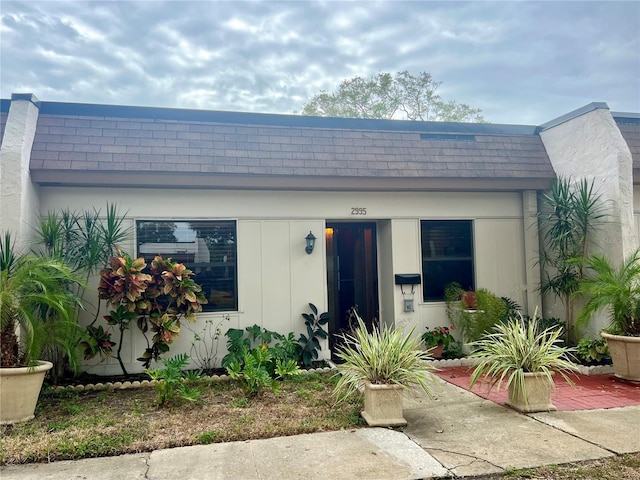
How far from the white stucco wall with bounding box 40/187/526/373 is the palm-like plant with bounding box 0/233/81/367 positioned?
1523 millimetres

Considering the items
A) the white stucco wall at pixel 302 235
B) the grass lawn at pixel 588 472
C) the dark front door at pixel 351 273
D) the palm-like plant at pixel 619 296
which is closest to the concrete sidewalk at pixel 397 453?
the grass lawn at pixel 588 472

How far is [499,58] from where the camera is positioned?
12641 mm

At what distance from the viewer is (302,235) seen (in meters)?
6.68

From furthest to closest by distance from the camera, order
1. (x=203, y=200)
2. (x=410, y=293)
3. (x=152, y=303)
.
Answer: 1. (x=410, y=293)
2. (x=203, y=200)
3. (x=152, y=303)

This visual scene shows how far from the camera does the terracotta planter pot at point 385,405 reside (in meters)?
3.96

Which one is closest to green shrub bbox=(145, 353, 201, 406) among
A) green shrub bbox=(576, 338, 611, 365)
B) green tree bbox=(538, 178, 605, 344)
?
green shrub bbox=(576, 338, 611, 365)

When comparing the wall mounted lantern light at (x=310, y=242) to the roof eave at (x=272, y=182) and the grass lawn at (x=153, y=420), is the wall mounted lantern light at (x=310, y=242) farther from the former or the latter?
the grass lawn at (x=153, y=420)

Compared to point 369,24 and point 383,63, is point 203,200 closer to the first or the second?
point 369,24

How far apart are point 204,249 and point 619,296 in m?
5.66

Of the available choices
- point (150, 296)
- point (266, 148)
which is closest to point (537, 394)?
point (150, 296)

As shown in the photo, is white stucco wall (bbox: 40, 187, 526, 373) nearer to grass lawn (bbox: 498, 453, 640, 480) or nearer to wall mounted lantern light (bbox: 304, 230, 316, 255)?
wall mounted lantern light (bbox: 304, 230, 316, 255)

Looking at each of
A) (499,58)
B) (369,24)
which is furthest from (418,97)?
(369,24)

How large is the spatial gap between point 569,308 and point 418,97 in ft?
57.4

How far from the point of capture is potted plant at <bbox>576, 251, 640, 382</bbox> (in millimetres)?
5363
